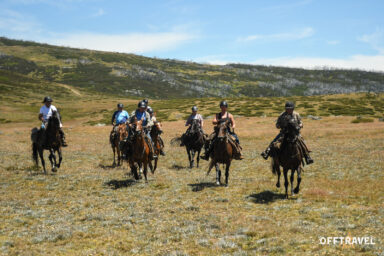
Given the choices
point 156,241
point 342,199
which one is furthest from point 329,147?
point 156,241

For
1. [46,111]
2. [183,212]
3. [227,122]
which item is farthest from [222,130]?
[46,111]

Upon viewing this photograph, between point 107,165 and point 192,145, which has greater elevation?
point 192,145

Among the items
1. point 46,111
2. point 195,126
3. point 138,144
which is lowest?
point 138,144

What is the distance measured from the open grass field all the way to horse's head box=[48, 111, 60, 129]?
Answer: 309cm

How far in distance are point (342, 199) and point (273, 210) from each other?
11.7ft

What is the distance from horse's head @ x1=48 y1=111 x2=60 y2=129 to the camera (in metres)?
18.4

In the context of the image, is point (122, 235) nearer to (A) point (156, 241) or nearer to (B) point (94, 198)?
(A) point (156, 241)

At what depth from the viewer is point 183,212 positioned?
463 inches

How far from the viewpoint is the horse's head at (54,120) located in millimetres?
18370

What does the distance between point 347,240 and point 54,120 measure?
16.5 metres

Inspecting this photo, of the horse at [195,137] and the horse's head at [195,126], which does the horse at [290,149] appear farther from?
the horse's head at [195,126]

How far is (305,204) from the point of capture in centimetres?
1259

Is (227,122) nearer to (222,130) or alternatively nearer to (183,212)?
(222,130)

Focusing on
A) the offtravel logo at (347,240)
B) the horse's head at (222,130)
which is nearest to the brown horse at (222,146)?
the horse's head at (222,130)
